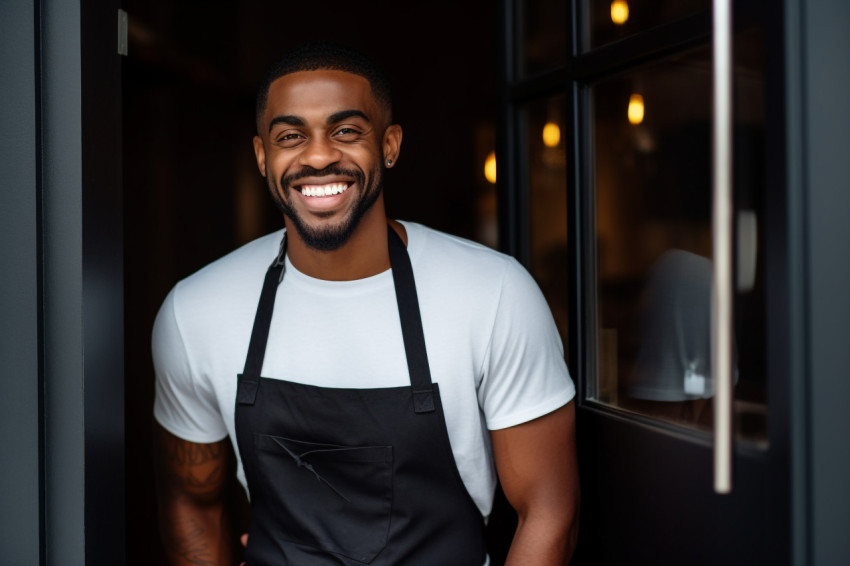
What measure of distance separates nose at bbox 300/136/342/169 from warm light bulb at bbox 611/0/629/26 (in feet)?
2.00

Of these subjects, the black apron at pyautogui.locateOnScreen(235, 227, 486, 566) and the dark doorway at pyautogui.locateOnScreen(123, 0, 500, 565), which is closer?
the black apron at pyautogui.locateOnScreen(235, 227, 486, 566)

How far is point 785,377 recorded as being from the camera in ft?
3.00

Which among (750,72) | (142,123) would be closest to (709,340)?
(750,72)

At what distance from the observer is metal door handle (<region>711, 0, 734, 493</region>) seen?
721 millimetres

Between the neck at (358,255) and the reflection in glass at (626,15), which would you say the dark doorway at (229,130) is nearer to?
the reflection in glass at (626,15)

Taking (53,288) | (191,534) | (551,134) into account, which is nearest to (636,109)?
(551,134)

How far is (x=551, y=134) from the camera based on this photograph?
1.92 meters

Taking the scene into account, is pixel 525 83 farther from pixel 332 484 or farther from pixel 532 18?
pixel 332 484

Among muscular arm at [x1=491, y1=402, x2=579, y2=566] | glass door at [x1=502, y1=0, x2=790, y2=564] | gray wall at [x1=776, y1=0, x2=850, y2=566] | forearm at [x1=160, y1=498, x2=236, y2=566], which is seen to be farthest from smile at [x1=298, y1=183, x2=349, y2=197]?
gray wall at [x1=776, y1=0, x2=850, y2=566]

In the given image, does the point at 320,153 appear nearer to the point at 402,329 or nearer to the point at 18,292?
the point at 402,329

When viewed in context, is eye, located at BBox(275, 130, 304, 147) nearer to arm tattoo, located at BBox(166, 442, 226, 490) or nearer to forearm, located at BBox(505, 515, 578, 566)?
arm tattoo, located at BBox(166, 442, 226, 490)

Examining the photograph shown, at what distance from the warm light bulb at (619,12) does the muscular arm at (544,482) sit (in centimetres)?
76

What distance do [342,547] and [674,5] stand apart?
1.18m

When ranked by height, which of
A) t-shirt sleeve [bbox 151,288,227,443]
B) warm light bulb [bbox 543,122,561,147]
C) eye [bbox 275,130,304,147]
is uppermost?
warm light bulb [bbox 543,122,561,147]
